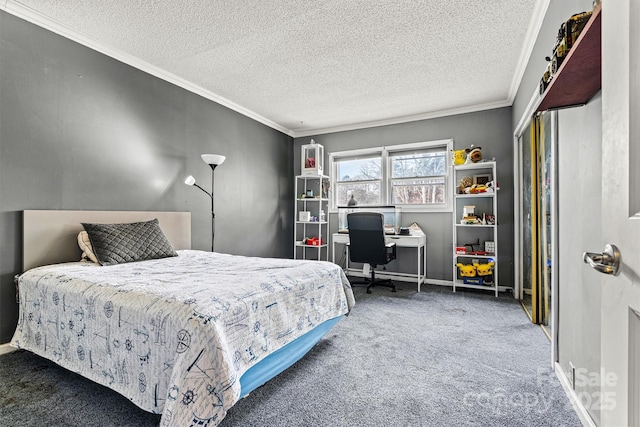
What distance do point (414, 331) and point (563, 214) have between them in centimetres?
141

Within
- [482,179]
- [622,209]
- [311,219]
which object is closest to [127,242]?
[622,209]

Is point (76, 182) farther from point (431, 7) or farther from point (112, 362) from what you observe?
point (431, 7)

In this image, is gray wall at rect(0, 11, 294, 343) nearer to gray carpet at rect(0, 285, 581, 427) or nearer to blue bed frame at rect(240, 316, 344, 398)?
gray carpet at rect(0, 285, 581, 427)

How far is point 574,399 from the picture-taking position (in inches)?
60.2

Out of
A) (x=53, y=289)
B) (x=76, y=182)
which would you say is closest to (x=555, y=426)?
(x=53, y=289)

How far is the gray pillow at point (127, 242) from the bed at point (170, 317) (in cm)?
4

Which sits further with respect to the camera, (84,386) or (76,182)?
(76,182)

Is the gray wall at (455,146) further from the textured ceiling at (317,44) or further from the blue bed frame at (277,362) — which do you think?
the blue bed frame at (277,362)

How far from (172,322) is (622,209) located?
1.45 m

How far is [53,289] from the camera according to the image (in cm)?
180

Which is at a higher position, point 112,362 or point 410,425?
point 112,362

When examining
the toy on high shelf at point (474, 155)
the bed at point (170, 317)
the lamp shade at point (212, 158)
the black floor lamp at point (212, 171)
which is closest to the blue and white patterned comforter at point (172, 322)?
the bed at point (170, 317)

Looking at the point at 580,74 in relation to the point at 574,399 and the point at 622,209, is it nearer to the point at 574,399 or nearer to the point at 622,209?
the point at 622,209

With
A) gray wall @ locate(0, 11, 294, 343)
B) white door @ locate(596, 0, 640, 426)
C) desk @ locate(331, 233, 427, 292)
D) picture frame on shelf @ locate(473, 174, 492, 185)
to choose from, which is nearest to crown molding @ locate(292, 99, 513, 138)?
picture frame on shelf @ locate(473, 174, 492, 185)
